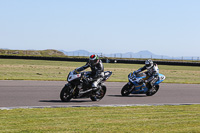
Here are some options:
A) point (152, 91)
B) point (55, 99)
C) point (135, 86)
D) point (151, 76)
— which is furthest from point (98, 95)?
point (152, 91)

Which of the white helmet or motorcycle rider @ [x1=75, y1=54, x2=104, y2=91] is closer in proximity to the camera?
motorcycle rider @ [x1=75, y1=54, x2=104, y2=91]

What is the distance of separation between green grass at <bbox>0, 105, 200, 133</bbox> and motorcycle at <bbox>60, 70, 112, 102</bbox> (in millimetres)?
1966

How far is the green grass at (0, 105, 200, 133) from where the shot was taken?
7.64m

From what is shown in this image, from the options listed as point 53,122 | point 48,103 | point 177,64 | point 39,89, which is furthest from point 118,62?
point 53,122

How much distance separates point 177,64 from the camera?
5634 cm

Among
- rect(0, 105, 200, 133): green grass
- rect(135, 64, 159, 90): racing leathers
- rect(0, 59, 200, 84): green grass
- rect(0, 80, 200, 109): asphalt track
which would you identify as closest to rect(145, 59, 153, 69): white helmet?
rect(135, 64, 159, 90): racing leathers

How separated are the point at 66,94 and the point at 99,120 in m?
4.35

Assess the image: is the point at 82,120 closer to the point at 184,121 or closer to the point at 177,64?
the point at 184,121

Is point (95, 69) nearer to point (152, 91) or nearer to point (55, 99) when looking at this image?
point (55, 99)

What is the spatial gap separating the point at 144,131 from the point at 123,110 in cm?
318

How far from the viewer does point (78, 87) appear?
12961 mm

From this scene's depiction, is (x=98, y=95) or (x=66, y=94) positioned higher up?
(x=66, y=94)

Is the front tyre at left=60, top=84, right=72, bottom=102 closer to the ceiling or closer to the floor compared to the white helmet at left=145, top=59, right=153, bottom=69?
closer to the floor

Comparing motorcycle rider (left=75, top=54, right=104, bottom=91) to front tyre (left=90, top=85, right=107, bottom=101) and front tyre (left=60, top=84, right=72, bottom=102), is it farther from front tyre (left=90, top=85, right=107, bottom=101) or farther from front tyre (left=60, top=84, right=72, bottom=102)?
front tyre (left=60, top=84, right=72, bottom=102)
